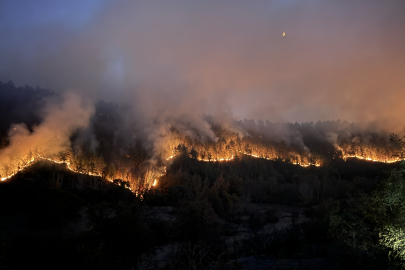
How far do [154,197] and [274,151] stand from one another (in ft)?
280

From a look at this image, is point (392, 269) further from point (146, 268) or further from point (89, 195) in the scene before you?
point (89, 195)

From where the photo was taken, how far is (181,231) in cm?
2294

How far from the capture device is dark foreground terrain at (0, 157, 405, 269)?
14.7 m

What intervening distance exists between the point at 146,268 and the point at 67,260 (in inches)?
309

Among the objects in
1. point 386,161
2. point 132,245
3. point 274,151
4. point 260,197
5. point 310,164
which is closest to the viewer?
point 132,245

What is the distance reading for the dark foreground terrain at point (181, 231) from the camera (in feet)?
48.3

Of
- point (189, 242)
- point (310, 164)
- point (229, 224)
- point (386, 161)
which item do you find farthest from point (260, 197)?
point (386, 161)

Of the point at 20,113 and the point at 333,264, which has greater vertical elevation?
the point at 20,113

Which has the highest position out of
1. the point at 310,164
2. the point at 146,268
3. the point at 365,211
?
the point at 310,164

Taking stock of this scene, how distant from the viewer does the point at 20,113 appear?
304ft

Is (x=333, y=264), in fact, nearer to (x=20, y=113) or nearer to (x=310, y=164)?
(x=310, y=164)

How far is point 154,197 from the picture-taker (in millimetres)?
58219

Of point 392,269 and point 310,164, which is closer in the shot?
point 392,269

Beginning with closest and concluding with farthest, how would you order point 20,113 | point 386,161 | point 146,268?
point 146,268
point 20,113
point 386,161
